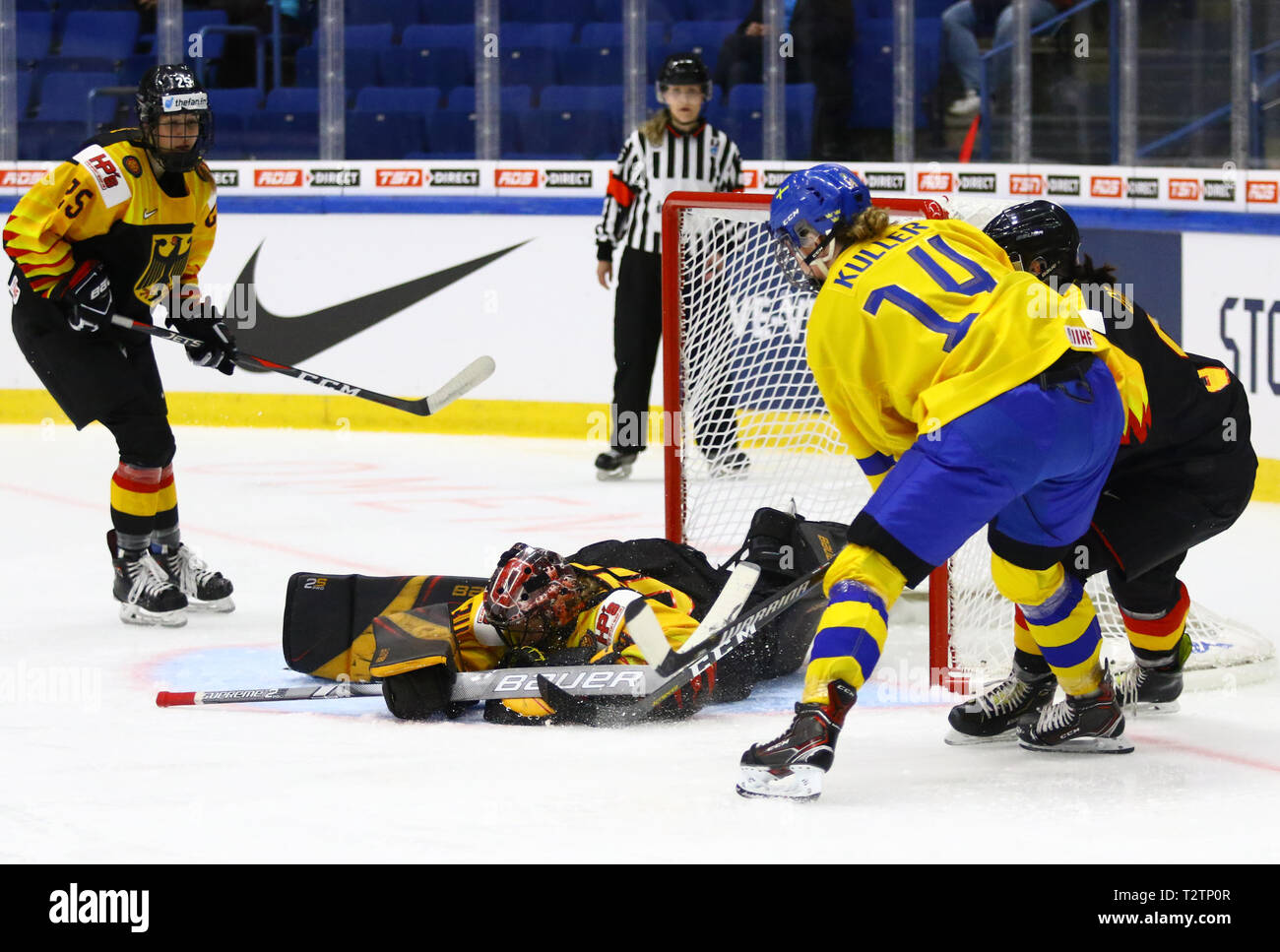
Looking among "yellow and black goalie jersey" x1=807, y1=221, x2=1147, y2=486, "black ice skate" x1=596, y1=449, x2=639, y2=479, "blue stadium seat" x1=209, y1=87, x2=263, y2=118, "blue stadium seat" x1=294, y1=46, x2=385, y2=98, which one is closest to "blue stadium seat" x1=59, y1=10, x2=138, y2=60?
"blue stadium seat" x1=209, y1=87, x2=263, y2=118

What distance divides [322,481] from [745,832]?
419cm

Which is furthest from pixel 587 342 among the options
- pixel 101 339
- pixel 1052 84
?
pixel 101 339

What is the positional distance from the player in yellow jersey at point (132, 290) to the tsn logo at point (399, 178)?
10.5 ft

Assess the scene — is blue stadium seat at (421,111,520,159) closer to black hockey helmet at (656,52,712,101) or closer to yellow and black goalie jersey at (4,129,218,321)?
black hockey helmet at (656,52,712,101)

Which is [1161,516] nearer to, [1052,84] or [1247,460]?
[1247,460]

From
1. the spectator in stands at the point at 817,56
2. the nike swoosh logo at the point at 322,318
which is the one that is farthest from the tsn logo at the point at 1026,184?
the nike swoosh logo at the point at 322,318

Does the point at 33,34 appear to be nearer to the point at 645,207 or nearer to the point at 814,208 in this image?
the point at 645,207

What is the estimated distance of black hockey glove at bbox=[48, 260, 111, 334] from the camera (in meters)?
4.31

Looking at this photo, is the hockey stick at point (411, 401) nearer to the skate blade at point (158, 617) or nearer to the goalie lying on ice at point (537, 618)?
the skate blade at point (158, 617)

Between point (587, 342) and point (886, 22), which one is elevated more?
point (886, 22)

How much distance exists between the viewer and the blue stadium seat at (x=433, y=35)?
25.8ft
